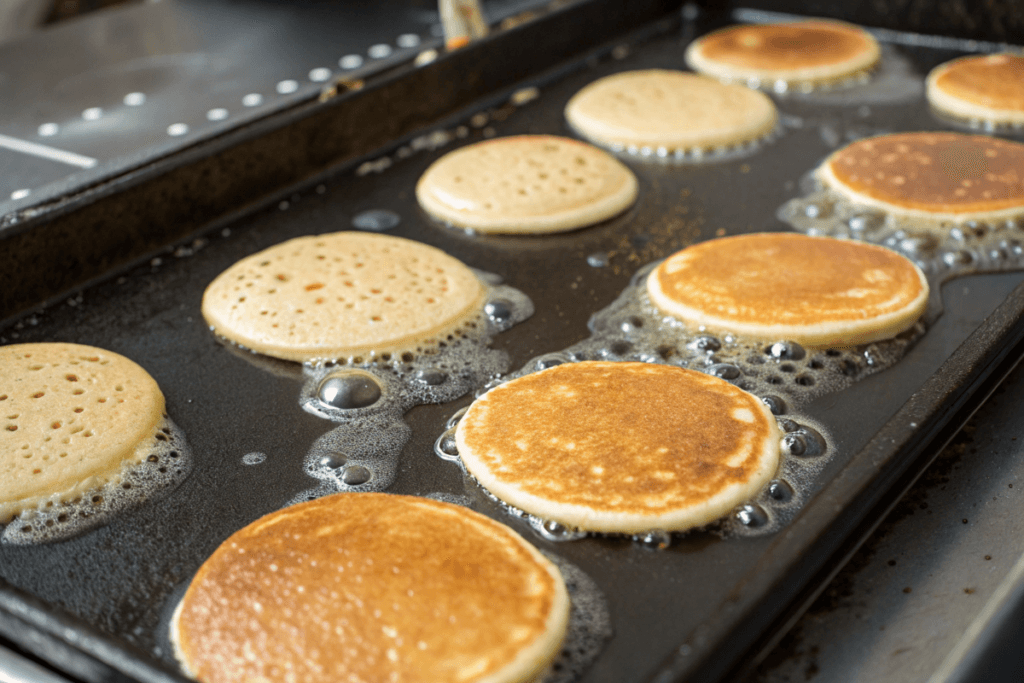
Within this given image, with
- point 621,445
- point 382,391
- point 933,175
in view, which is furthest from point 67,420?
point 933,175

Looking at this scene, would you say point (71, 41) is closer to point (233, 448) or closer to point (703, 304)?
point (233, 448)

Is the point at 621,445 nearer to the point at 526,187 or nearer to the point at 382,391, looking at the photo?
the point at 382,391

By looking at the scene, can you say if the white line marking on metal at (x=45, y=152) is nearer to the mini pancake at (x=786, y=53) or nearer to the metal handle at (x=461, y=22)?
the metal handle at (x=461, y=22)

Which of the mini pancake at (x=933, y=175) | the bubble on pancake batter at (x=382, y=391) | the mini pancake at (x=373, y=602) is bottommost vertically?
the mini pancake at (x=933, y=175)

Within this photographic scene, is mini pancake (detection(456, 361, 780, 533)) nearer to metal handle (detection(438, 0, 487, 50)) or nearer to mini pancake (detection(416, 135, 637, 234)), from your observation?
mini pancake (detection(416, 135, 637, 234))

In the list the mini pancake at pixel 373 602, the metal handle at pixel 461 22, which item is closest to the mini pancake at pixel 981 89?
the metal handle at pixel 461 22

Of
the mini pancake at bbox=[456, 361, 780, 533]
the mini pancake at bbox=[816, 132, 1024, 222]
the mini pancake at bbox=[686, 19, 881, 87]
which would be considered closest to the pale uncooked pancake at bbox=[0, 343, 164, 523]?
the mini pancake at bbox=[456, 361, 780, 533]
